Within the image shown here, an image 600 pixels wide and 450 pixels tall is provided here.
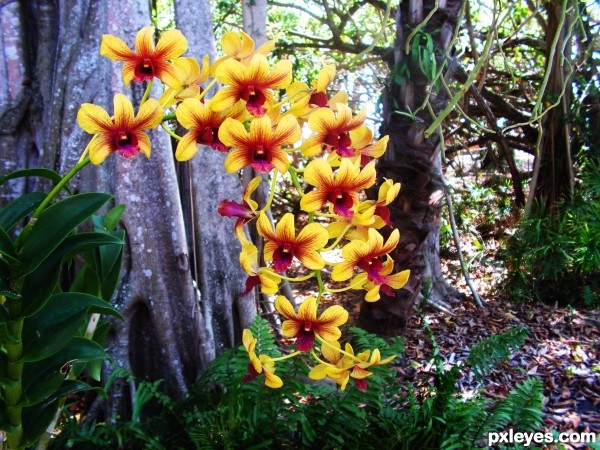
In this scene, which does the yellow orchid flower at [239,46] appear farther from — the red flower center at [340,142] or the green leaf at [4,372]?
the green leaf at [4,372]

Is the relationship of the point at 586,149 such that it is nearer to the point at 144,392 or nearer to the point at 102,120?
the point at 144,392

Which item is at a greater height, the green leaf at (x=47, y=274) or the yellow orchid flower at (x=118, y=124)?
the yellow orchid flower at (x=118, y=124)

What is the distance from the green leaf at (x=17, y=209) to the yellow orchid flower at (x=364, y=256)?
0.68m

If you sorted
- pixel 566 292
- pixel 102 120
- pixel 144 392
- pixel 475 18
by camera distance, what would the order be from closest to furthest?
pixel 102 120
pixel 144 392
pixel 566 292
pixel 475 18

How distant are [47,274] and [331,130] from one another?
629 millimetres

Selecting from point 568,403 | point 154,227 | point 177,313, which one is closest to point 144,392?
point 177,313

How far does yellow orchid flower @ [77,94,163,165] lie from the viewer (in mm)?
725

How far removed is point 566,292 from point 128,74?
434 cm

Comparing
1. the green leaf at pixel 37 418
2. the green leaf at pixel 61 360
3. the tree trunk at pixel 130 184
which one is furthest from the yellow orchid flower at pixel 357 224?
the tree trunk at pixel 130 184

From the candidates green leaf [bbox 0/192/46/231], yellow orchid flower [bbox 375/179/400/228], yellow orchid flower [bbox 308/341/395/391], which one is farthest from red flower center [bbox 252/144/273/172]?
green leaf [bbox 0/192/46/231]

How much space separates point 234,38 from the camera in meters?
0.82

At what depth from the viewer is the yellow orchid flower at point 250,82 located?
71 cm

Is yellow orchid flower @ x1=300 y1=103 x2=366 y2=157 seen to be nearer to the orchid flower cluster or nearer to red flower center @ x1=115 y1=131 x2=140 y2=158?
the orchid flower cluster

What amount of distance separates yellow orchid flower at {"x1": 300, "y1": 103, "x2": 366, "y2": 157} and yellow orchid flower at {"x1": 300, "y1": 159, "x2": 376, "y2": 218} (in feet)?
0.10
